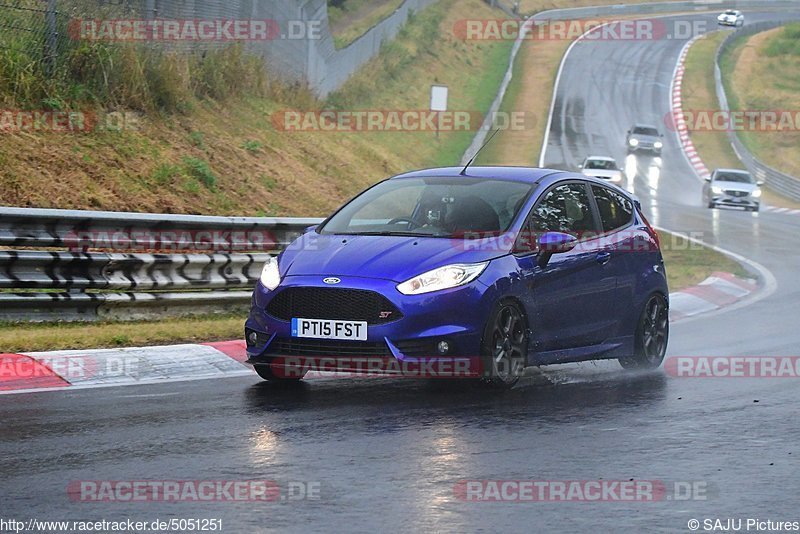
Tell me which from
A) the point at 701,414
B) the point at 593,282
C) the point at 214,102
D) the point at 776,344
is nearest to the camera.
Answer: the point at 701,414

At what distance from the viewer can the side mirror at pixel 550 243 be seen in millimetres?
9641

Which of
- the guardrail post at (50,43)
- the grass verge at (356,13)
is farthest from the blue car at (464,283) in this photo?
the grass verge at (356,13)

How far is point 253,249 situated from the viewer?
1391 cm

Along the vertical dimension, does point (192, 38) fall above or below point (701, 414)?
above

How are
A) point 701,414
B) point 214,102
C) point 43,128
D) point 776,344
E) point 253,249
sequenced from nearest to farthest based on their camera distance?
point 701,414 → point 776,344 → point 253,249 → point 43,128 → point 214,102

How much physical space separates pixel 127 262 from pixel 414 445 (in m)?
5.69

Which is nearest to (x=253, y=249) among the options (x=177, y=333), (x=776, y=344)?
(x=177, y=333)

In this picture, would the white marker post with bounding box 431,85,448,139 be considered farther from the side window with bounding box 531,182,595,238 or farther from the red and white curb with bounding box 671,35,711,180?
the side window with bounding box 531,182,595,238

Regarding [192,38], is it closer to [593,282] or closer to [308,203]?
[308,203]

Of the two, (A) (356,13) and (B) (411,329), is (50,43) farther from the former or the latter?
(A) (356,13)

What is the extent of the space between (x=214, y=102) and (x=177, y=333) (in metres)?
11.4

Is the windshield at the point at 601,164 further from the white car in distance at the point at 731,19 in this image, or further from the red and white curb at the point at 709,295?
the white car in distance at the point at 731,19

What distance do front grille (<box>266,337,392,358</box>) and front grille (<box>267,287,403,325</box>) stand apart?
0.50ft

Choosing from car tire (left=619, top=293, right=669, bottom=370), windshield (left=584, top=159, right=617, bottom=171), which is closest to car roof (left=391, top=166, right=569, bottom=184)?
car tire (left=619, top=293, right=669, bottom=370)
